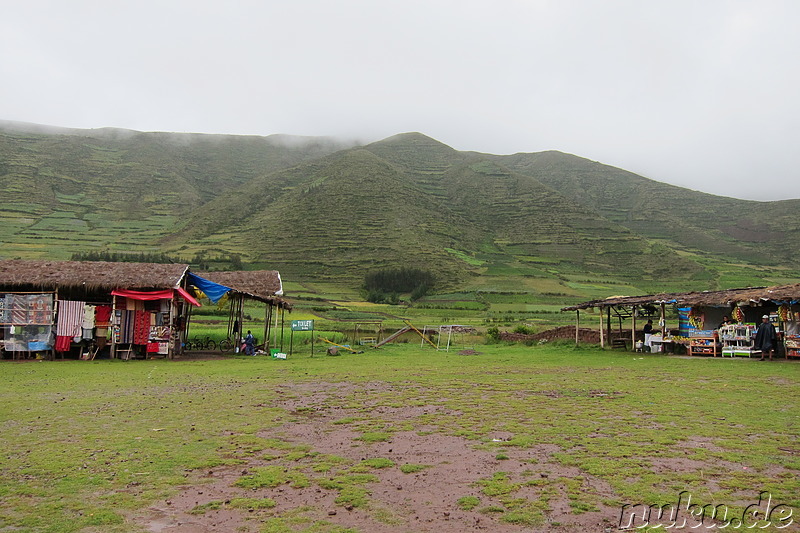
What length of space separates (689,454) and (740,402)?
17.2 ft

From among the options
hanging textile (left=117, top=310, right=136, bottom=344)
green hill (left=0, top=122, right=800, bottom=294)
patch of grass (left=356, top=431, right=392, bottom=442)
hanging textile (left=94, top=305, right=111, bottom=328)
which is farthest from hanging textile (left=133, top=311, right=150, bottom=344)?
green hill (left=0, top=122, right=800, bottom=294)

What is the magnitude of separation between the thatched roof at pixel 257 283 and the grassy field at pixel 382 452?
34.3 feet

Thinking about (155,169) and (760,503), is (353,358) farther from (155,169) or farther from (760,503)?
(155,169)

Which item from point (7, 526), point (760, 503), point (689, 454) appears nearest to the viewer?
point (7, 526)

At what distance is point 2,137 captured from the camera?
132 m

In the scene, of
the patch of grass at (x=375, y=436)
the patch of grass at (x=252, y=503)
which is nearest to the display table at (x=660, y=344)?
the patch of grass at (x=375, y=436)

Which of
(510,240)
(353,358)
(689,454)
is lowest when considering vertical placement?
(353,358)

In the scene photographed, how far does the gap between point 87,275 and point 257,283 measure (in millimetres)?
7361

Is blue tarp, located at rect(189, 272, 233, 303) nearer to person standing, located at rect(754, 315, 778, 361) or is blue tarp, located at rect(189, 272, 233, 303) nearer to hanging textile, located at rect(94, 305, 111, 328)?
hanging textile, located at rect(94, 305, 111, 328)

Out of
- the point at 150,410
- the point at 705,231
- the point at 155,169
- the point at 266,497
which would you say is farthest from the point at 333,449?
the point at 155,169

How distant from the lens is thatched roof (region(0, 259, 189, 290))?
21.5 metres

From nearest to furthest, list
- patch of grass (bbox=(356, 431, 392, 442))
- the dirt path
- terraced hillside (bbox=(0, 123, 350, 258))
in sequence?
the dirt path
patch of grass (bbox=(356, 431, 392, 442))
terraced hillside (bbox=(0, 123, 350, 258))

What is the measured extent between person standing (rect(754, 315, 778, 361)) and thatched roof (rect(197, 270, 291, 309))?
2074 centimetres

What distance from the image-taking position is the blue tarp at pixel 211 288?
23703 millimetres
